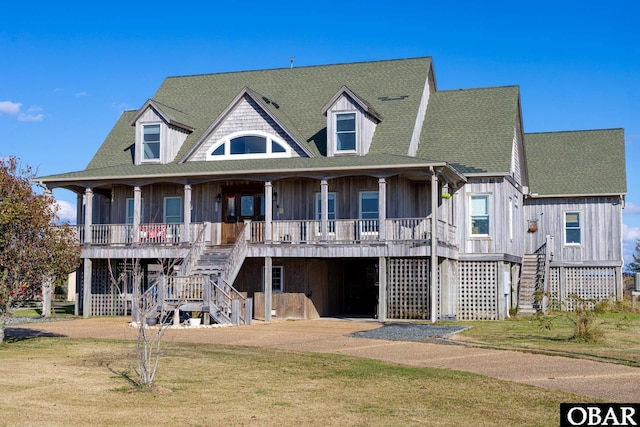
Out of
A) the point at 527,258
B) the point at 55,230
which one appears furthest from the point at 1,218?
the point at 527,258

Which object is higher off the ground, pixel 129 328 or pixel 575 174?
pixel 575 174

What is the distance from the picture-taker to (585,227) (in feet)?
121

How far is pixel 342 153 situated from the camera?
30.9 meters

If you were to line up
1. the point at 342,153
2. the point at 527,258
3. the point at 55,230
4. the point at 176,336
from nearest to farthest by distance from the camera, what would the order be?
1. the point at 55,230
2. the point at 176,336
3. the point at 342,153
4. the point at 527,258

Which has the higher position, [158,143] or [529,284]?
[158,143]

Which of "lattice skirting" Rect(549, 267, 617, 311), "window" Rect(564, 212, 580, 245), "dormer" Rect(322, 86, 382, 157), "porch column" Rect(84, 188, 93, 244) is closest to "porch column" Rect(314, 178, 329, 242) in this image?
"dormer" Rect(322, 86, 382, 157)

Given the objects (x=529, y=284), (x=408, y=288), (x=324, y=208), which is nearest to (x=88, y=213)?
(x=324, y=208)

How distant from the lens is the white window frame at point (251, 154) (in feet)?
104

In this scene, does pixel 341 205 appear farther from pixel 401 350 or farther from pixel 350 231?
pixel 401 350

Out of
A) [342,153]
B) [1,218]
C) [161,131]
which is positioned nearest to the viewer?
[1,218]

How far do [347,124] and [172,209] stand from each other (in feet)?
26.3

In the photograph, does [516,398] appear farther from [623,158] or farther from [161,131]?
[623,158]

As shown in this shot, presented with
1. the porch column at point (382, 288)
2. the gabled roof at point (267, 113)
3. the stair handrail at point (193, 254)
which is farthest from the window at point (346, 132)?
the stair handrail at point (193, 254)

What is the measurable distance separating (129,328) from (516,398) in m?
15.3
